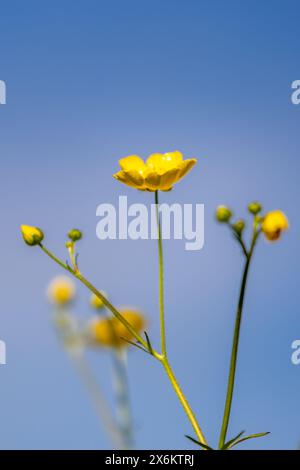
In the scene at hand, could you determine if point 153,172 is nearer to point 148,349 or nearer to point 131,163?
point 131,163

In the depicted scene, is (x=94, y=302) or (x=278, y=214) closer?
(x=278, y=214)

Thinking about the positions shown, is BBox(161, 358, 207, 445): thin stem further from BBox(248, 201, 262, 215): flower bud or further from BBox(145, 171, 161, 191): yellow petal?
BBox(145, 171, 161, 191): yellow petal

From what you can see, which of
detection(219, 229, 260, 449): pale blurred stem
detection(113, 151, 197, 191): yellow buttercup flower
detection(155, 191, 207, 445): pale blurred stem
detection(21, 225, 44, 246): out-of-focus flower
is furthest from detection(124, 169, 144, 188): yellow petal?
detection(219, 229, 260, 449): pale blurred stem

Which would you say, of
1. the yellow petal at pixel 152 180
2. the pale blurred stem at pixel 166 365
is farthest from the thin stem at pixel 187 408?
the yellow petal at pixel 152 180

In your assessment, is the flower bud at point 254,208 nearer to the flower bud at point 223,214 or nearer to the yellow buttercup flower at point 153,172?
the flower bud at point 223,214
